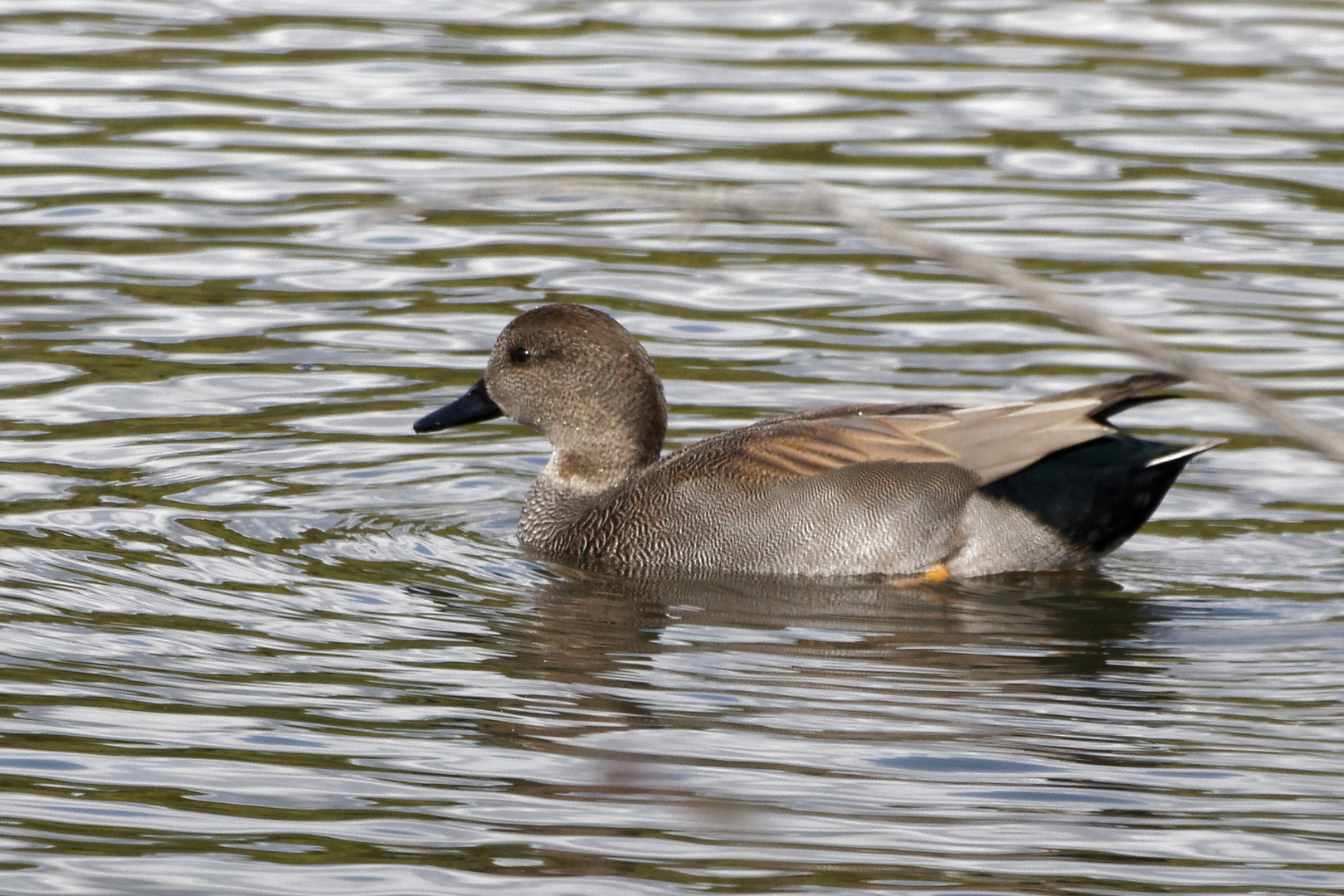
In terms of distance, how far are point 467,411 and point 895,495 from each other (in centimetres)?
173

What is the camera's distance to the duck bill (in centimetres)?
804

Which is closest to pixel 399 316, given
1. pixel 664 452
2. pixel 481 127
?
pixel 664 452

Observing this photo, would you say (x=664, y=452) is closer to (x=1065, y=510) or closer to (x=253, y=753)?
(x=1065, y=510)

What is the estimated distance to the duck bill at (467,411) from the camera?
8.04m

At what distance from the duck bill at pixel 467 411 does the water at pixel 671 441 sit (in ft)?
1.12

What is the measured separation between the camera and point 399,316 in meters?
9.89

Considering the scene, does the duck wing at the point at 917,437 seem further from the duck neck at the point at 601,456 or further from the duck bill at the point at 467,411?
the duck bill at the point at 467,411

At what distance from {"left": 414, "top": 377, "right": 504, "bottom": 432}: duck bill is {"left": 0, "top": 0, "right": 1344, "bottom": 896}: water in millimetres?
343

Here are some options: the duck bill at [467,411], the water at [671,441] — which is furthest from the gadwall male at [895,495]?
the duck bill at [467,411]

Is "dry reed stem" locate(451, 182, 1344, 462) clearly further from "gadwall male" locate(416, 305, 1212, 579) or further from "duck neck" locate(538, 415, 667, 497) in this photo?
"duck neck" locate(538, 415, 667, 497)

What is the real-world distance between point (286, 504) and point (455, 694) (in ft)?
7.15

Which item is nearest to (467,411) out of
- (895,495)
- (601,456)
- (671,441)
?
(601,456)

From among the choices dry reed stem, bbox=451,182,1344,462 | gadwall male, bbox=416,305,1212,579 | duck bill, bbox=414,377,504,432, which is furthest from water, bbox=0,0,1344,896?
dry reed stem, bbox=451,182,1344,462

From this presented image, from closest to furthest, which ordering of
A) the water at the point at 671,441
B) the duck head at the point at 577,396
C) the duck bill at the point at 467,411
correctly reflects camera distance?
the water at the point at 671,441 < the duck head at the point at 577,396 < the duck bill at the point at 467,411
